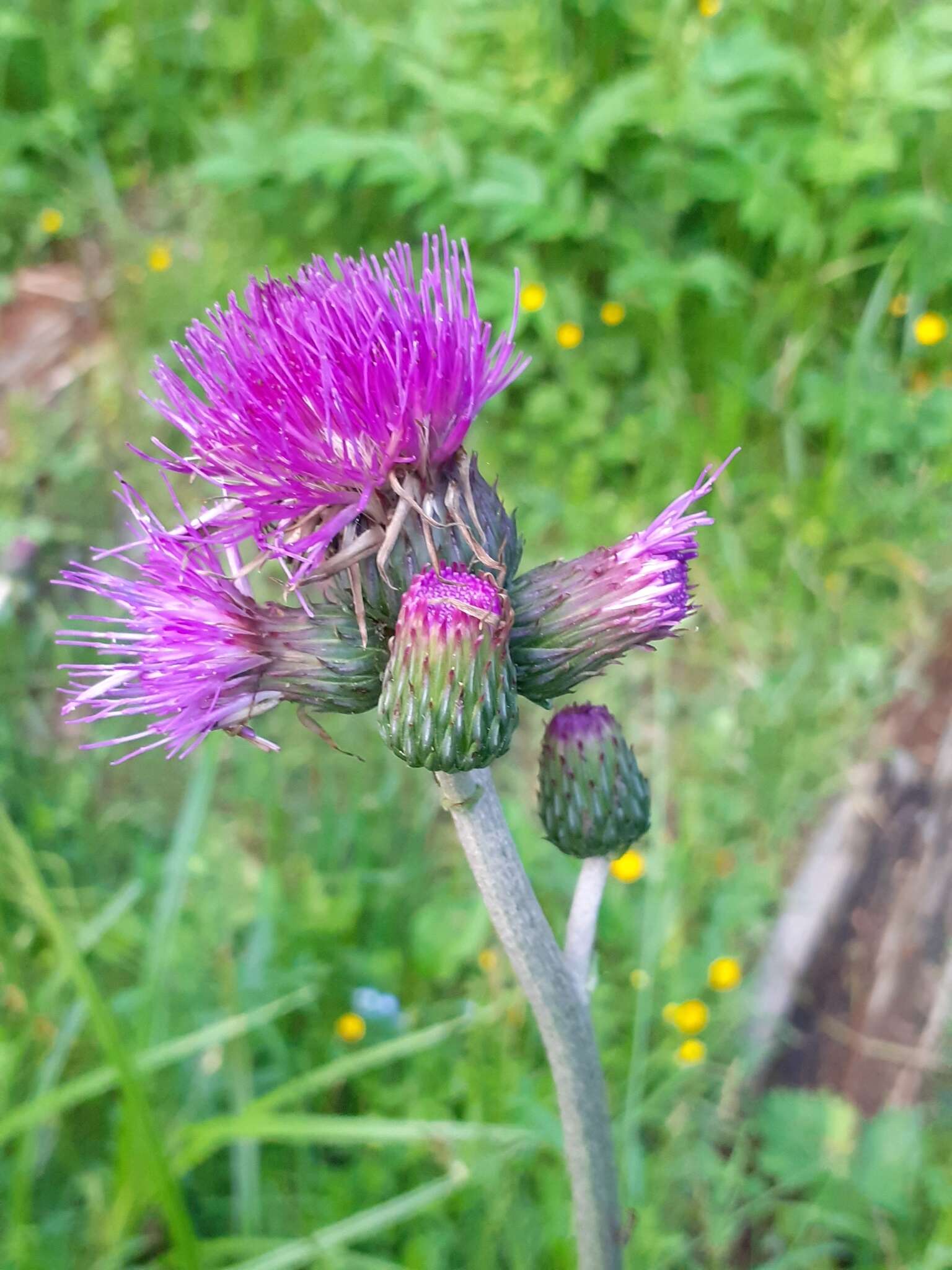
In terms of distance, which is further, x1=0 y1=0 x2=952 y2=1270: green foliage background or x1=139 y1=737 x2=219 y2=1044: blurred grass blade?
x1=0 y1=0 x2=952 y2=1270: green foliage background

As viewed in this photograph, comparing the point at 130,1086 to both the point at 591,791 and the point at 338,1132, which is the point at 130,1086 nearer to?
the point at 338,1132

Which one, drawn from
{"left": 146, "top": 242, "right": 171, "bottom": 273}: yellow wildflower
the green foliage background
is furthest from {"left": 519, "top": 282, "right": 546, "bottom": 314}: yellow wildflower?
{"left": 146, "top": 242, "right": 171, "bottom": 273}: yellow wildflower

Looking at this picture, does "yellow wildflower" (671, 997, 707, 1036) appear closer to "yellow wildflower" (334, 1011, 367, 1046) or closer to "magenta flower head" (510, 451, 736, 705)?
"yellow wildflower" (334, 1011, 367, 1046)

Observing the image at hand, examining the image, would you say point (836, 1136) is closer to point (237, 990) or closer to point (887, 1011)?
point (887, 1011)

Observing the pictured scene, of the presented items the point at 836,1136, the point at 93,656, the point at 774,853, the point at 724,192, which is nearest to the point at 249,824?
the point at 93,656

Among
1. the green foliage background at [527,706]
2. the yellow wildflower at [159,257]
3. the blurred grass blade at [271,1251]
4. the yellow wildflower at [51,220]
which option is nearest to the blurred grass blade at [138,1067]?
the green foliage background at [527,706]

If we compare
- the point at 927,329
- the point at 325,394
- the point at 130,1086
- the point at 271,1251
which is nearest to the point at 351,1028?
the point at 271,1251

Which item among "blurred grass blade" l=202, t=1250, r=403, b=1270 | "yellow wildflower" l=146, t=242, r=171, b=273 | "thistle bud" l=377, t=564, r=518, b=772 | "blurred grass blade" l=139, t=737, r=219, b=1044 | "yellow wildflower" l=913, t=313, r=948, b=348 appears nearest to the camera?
"thistle bud" l=377, t=564, r=518, b=772
